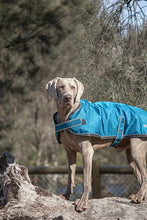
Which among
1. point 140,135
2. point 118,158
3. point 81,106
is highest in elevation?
point 81,106

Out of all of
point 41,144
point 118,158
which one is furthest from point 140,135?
point 118,158

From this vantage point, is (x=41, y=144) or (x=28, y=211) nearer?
(x=28, y=211)

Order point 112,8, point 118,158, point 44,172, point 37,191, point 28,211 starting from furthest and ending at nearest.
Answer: point 118,158 → point 44,172 → point 112,8 → point 37,191 → point 28,211

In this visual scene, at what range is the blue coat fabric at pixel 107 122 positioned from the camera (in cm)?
309

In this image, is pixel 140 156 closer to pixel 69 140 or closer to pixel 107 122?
pixel 107 122

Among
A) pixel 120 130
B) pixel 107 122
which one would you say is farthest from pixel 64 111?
pixel 120 130

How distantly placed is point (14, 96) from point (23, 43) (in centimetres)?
120

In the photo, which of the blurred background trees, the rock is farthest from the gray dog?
the blurred background trees

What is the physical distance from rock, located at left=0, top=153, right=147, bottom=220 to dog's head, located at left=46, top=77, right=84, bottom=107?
2.59 feet

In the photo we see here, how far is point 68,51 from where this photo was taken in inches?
183

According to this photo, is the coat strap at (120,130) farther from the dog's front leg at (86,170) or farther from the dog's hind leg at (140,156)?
the dog's front leg at (86,170)

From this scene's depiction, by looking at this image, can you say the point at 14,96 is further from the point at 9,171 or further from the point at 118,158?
the point at 118,158


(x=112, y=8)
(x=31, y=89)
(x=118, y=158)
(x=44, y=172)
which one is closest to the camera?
(x=112, y=8)

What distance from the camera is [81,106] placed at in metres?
3.19
